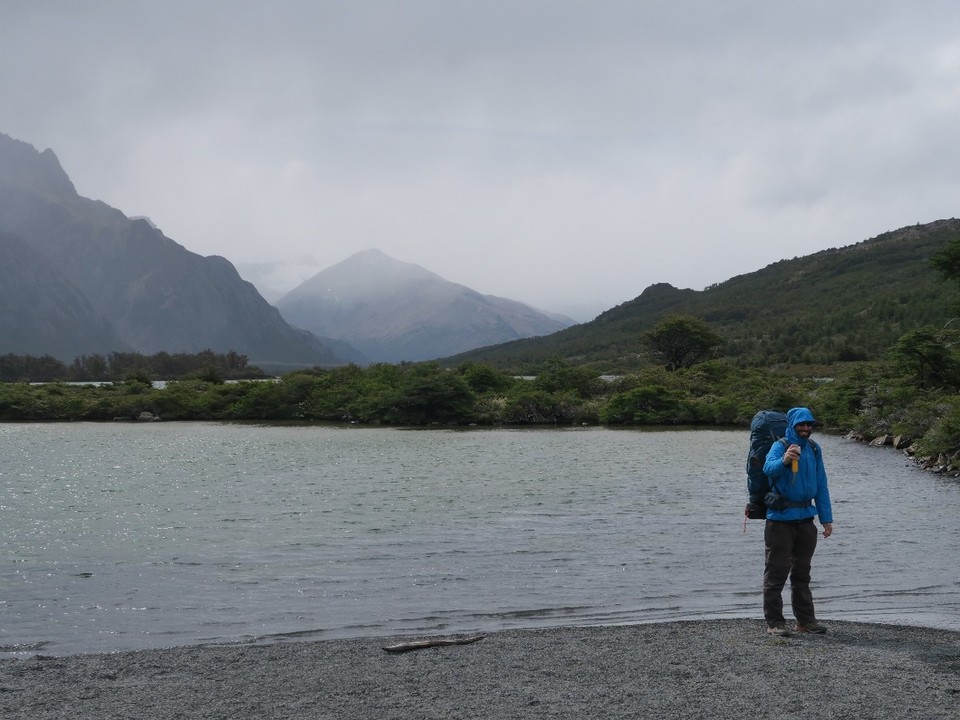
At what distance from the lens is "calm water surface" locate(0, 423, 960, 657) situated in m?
11.0

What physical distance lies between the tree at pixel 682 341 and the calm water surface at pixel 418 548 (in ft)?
183

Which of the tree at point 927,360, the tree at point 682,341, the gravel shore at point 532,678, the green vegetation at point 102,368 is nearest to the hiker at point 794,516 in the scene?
the gravel shore at point 532,678

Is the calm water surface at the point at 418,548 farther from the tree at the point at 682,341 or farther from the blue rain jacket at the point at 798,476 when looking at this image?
the tree at the point at 682,341

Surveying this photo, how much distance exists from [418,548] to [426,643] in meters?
6.21

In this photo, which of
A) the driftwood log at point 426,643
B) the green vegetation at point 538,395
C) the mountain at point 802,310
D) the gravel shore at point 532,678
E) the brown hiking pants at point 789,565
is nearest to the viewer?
the gravel shore at point 532,678

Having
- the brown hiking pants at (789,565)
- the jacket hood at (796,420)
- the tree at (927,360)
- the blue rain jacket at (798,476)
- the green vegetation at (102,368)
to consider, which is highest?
the green vegetation at (102,368)

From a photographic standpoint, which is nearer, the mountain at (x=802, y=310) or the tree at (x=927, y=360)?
the tree at (x=927, y=360)

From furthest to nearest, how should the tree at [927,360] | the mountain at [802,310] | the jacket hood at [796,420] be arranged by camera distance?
the mountain at [802,310], the tree at [927,360], the jacket hood at [796,420]

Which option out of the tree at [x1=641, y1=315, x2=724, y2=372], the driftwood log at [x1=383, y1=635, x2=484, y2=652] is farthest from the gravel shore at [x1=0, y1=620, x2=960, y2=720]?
the tree at [x1=641, y1=315, x2=724, y2=372]

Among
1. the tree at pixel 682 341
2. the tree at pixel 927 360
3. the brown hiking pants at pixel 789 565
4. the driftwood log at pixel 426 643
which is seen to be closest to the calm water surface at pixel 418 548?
the driftwood log at pixel 426 643

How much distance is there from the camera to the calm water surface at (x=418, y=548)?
1102 centimetres

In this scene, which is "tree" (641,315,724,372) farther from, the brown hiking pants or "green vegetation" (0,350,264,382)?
the brown hiking pants

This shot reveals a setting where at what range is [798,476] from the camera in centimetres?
911

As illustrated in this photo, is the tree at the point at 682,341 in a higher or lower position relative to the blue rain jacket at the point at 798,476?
higher
